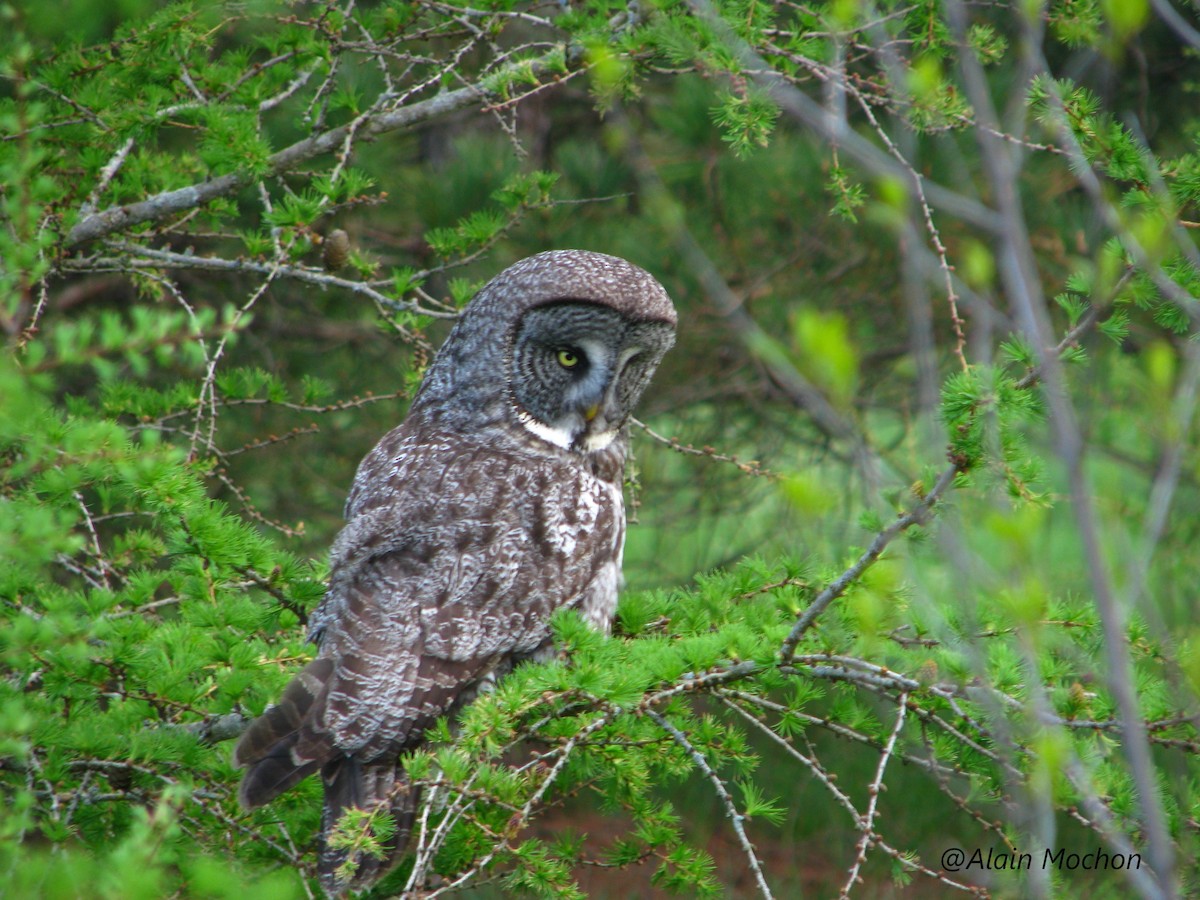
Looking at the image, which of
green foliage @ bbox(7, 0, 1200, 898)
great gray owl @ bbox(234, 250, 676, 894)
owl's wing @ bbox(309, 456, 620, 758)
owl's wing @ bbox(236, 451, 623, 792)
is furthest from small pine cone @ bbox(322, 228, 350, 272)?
owl's wing @ bbox(309, 456, 620, 758)

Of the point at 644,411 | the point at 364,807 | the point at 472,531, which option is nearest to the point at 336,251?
the point at 472,531

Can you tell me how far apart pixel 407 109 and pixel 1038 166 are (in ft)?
11.6

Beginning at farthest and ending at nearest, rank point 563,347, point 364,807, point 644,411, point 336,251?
point 644,411
point 336,251
point 563,347
point 364,807

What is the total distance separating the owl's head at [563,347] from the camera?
12.1ft

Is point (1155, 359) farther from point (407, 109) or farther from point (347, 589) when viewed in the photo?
point (407, 109)

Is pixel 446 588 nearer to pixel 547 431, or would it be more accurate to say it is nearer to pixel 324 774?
pixel 324 774

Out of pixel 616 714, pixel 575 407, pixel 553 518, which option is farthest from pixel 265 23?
pixel 616 714

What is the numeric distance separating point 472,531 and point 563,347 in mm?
734

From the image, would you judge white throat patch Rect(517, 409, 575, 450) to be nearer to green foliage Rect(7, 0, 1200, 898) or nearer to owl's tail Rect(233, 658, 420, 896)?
green foliage Rect(7, 0, 1200, 898)

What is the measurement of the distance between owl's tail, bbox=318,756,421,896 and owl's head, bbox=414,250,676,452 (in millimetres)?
1258

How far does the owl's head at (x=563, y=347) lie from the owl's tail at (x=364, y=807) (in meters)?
1.26

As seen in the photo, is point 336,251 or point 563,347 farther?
point 336,251

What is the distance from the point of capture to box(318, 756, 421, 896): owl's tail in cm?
269

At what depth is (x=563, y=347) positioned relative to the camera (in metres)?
3.81
